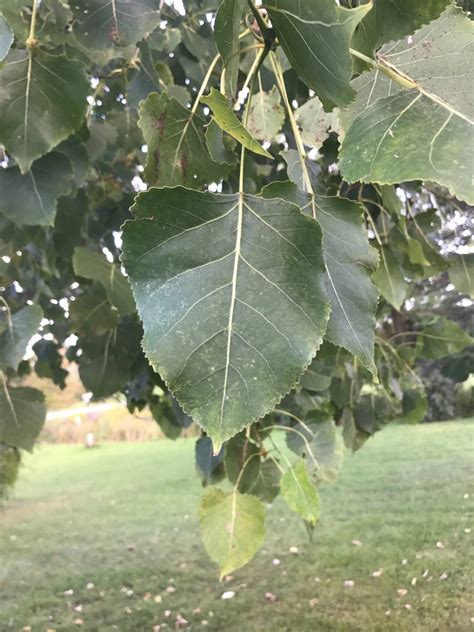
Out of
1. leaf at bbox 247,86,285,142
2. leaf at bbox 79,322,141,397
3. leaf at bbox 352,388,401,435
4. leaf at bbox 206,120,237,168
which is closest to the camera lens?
leaf at bbox 206,120,237,168

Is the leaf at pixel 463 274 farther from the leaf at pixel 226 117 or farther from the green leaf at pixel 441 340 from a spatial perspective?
the leaf at pixel 226 117

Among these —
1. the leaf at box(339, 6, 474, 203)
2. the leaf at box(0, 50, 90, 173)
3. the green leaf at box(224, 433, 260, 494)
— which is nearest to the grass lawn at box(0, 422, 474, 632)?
the green leaf at box(224, 433, 260, 494)

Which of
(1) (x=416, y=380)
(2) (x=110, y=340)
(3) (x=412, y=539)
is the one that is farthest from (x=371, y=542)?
(2) (x=110, y=340)

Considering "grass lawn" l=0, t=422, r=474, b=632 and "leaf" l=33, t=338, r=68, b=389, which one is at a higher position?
"leaf" l=33, t=338, r=68, b=389

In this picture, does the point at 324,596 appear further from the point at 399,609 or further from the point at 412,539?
the point at 412,539

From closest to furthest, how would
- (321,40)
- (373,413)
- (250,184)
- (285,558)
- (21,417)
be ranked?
(321,40) → (250,184) → (21,417) → (373,413) → (285,558)

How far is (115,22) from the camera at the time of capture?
2.31ft

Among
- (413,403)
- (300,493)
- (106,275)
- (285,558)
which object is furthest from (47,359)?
(285,558)

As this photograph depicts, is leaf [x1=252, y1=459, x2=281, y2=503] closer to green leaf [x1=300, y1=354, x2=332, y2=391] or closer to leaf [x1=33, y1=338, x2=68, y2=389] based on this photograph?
green leaf [x1=300, y1=354, x2=332, y2=391]

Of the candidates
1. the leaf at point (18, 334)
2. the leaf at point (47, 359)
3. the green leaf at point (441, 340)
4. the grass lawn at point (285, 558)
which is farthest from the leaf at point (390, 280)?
the grass lawn at point (285, 558)

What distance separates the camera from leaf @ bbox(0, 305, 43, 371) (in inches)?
34.4

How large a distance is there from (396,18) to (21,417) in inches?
32.1

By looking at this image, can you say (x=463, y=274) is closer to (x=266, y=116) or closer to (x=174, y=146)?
(x=266, y=116)

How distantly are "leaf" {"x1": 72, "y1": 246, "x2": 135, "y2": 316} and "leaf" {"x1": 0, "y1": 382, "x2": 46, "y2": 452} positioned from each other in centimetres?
20
